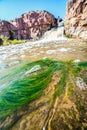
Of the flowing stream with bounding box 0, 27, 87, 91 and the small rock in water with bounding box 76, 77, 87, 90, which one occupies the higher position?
the small rock in water with bounding box 76, 77, 87, 90

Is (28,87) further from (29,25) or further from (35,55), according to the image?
(29,25)

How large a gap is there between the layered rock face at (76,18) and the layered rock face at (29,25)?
42.5ft

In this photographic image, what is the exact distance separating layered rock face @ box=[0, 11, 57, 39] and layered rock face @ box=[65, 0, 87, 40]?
12945mm

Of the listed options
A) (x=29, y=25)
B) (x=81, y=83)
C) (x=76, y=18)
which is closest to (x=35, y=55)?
(x=81, y=83)

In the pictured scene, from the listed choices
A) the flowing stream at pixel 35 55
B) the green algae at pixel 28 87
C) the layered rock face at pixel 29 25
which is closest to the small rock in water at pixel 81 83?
the green algae at pixel 28 87

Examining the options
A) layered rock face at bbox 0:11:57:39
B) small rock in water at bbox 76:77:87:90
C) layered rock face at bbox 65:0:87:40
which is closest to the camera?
small rock in water at bbox 76:77:87:90

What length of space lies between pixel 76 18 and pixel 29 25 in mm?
21601

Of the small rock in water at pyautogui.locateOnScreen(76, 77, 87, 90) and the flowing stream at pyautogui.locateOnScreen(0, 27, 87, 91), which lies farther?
the flowing stream at pyautogui.locateOnScreen(0, 27, 87, 91)

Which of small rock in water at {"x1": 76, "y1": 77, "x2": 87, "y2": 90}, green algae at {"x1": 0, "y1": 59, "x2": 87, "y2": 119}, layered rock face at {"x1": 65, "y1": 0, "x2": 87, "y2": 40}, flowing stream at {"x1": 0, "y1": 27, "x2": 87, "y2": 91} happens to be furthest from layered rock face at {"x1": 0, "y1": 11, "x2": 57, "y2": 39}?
small rock in water at {"x1": 76, "y1": 77, "x2": 87, "y2": 90}

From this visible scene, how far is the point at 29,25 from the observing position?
42.6 m

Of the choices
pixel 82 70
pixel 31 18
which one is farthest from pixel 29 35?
pixel 82 70

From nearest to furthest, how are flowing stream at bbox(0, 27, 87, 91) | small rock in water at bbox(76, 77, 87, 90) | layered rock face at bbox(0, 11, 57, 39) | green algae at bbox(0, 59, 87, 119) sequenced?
green algae at bbox(0, 59, 87, 119)
small rock in water at bbox(76, 77, 87, 90)
flowing stream at bbox(0, 27, 87, 91)
layered rock face at bbox(0, 11, 57, 39)

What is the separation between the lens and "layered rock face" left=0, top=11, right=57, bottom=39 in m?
38.3

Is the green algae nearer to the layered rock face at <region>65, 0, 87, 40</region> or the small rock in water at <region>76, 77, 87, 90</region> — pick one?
the small rock in water at <region>76, 77, 87, 90</region>
